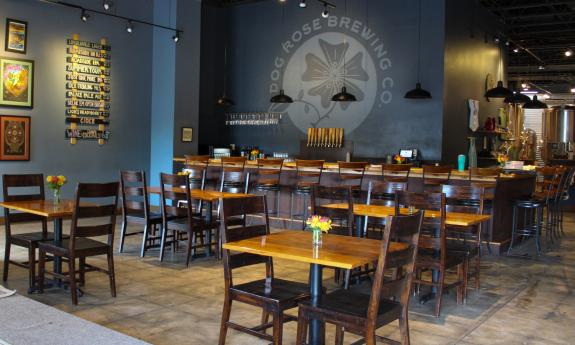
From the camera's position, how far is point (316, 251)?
3125 millimetres

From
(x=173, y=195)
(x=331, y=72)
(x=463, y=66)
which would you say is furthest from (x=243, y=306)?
(x=463, y=66)

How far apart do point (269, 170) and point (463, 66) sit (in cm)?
445

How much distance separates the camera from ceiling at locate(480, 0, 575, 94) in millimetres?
12203

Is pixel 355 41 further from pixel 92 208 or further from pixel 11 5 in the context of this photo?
pixel 92 208

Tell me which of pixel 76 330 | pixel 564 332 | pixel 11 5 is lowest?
pixel 564 332

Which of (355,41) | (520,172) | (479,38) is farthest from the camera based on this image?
(479,38)

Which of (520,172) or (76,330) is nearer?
(76,330)

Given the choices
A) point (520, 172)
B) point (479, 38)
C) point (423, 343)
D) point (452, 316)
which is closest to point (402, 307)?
point (423, 343)

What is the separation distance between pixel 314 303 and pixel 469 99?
9.01 m

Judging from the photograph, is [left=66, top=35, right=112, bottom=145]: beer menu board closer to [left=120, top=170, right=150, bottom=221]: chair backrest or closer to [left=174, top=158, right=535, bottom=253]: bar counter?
[left=174, top=158, right=535, bottom=253]: bar counter

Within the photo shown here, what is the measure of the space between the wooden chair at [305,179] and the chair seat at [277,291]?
482 cm

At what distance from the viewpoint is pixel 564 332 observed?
4.23 meters

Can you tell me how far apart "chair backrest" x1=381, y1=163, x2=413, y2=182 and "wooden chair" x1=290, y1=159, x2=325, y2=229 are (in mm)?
955

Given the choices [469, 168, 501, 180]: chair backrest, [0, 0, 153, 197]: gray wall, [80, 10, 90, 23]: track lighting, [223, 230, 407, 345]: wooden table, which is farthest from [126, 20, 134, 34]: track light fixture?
[223, 230, 407, 345]: wooden table
